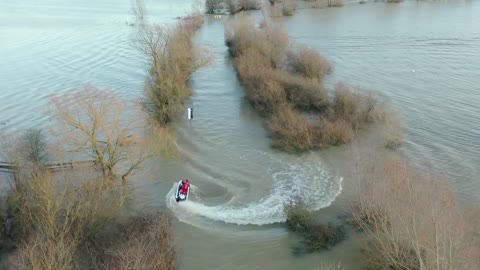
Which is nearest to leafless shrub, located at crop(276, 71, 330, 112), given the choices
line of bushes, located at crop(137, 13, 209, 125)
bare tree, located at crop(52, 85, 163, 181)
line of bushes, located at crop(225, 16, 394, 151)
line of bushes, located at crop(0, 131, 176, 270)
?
line of bushes, located at crop(225, 16, 394, 151)

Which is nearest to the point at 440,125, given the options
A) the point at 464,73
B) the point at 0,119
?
the point at 464,73

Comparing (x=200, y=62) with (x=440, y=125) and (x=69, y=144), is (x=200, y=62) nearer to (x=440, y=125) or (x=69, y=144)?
(x=69, y=144)

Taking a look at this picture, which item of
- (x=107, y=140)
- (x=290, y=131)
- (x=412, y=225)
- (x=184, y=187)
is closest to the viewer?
(x=412, y=225)

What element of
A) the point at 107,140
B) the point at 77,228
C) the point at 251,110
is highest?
the point at 107,140

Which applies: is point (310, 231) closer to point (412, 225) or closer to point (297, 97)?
point (412, 225)

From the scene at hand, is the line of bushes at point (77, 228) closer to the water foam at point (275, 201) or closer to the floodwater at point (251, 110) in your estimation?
the floodwater at point (251, 110)

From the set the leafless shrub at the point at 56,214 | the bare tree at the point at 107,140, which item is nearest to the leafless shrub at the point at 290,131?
the bare tree at the point at 107,140

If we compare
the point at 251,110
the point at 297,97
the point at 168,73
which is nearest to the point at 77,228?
the point at 168,73
